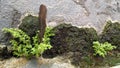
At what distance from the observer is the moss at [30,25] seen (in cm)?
396

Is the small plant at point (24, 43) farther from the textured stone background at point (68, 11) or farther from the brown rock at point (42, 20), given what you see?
the textured stone background at point (68, 11)

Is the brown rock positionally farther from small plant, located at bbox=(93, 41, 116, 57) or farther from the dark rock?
small plant, located at bbox=(93, 41, 116, 57)

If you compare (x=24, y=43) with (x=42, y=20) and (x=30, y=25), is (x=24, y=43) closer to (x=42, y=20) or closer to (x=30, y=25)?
(x=30, y=25)

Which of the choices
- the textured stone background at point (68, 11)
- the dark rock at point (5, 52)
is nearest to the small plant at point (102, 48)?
the textured stone background at point (68, 11)

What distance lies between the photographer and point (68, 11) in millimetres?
4129

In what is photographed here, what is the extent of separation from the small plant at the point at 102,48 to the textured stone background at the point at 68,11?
12.3 inches

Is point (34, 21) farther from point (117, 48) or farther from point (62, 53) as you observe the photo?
point (117, 48)

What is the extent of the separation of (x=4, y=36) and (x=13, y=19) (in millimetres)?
276

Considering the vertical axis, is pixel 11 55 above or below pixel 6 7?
below

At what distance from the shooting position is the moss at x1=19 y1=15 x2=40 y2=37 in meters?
3.96

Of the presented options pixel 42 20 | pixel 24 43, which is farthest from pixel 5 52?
pixel 42 20

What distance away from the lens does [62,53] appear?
13.0 feet

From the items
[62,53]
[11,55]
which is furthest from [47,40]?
[11,55]

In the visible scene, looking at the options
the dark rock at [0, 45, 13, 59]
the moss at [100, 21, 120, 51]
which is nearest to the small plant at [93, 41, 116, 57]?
the moss at [100, 21, 120, 51]
